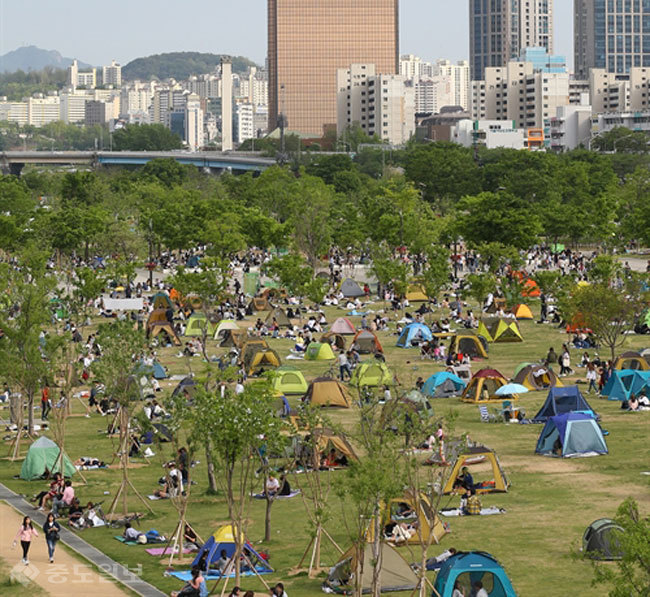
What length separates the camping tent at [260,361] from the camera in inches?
2060

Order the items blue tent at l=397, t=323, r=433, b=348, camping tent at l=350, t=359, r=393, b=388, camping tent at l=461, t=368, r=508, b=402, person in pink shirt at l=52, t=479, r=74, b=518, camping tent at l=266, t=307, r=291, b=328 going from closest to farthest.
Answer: person in pink shirt at l=52, t=479, r=74, b=518 < camping tent at l=461, t=368, r=508, b=402 < camping tent at l=350, t=359, r=393, b=388 < blue tent at l=397, t=323, r=433, b=348 < camping tent at l=266, t=307, r=291, b=328

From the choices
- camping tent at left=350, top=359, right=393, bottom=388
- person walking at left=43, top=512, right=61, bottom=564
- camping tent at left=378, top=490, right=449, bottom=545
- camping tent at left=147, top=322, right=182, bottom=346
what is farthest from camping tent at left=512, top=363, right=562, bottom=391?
person walking at left=43, top=512, right=61, bottom=564

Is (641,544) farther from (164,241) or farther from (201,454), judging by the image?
(164,241)

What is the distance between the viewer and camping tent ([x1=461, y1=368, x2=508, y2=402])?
45219 mm

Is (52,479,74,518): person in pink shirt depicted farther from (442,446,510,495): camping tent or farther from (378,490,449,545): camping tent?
(442,446,510,495): camping tent

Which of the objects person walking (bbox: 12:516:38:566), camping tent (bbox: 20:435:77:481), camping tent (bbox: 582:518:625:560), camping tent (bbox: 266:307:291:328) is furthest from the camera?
camping tent (bbox: 266:307:291:328)

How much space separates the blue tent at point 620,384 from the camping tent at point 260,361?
13745mm

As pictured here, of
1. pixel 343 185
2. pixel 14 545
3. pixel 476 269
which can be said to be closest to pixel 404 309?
pixel 476 269

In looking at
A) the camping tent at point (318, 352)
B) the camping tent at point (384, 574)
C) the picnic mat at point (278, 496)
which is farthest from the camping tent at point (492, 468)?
the camping tent at point (318, 352)

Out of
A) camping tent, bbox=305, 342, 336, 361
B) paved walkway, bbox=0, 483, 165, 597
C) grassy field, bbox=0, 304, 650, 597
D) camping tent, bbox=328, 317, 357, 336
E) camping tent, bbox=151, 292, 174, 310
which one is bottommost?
paved walkway, bbox=0, 483, 165, 597

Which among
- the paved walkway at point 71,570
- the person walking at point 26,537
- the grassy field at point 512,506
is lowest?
the paved walkway at point 71,570

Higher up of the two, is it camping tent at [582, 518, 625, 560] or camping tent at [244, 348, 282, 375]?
camping tent at [244, 348, 282, 375]

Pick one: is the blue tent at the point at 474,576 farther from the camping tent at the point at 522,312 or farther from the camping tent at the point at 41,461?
the camping tent at the point at 522,312

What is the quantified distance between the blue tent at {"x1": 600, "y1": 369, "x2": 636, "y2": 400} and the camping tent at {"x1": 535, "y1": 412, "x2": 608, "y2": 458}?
27.2ft
